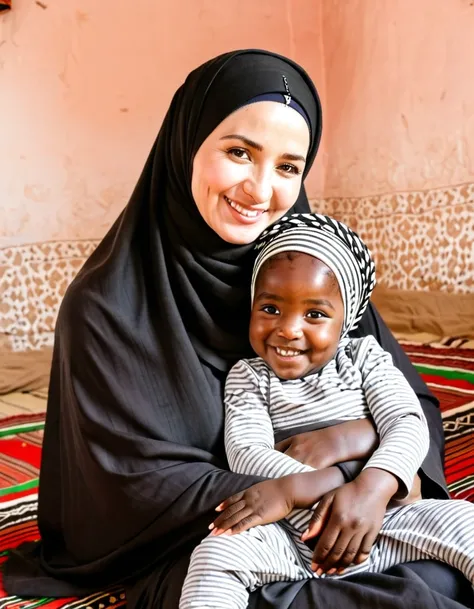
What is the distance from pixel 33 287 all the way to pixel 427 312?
1.95m

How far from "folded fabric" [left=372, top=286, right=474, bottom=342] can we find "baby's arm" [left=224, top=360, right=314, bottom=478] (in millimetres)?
2163

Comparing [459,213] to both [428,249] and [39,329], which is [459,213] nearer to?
[428,249]

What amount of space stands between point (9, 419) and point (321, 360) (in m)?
1.93

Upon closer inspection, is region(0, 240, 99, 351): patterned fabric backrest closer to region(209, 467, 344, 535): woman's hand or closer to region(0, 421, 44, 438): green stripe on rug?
region(0, 421, 44, 438): green stripe on rug

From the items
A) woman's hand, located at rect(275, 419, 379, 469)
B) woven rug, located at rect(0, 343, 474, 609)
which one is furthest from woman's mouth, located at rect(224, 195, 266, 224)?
woven rug, located at rect(0, 343, 474, 609)

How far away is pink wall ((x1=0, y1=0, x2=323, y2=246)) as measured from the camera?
3404mm

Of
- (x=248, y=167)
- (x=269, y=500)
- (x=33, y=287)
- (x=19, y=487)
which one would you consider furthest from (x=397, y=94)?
(x=269, y=500)

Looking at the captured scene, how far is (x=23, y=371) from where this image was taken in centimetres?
337

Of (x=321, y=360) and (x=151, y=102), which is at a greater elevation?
(x=151, y=102)

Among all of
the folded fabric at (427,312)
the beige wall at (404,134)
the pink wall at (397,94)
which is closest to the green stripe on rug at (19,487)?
the folded fabric at (427,312)

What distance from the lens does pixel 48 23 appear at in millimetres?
3451

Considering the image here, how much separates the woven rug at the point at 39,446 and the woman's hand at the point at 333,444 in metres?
0.49

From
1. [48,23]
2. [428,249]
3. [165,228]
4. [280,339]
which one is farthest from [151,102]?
[280,339]

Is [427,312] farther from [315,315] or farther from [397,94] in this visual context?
[315,315]
